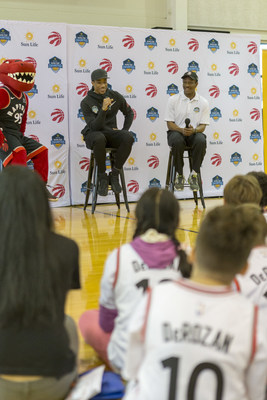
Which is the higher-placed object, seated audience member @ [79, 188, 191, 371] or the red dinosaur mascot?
the red dinosaur mascot

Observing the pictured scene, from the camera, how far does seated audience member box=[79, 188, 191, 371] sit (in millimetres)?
1851

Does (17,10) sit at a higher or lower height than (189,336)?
higher

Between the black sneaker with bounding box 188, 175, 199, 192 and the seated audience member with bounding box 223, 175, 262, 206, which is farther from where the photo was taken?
the black sneaker with bounding box 188, 175, 199, 192

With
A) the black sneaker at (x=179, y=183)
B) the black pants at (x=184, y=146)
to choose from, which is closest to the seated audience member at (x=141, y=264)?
the black pants at (x=184, y=146)

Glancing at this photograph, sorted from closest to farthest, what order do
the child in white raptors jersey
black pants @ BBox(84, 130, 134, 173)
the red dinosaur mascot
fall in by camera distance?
the child in white raptors jersey, the red dinosaur mascot, black pants @ BBox(84, 130, 134, 173)

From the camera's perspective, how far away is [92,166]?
620cm

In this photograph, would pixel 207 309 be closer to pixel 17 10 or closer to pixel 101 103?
pixel 101 103

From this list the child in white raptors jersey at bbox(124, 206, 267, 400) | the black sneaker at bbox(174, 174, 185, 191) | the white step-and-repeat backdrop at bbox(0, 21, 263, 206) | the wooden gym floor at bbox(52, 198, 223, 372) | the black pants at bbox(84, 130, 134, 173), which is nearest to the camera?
the child in white raptors jersey at bbox(124, 206, 267, 400)

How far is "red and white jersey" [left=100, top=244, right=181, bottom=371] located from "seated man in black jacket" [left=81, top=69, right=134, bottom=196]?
4073 mm

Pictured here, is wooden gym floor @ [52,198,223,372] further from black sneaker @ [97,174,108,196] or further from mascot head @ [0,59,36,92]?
mascot head @ [0,59,36,92]

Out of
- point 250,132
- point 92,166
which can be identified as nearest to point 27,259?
point 92,166

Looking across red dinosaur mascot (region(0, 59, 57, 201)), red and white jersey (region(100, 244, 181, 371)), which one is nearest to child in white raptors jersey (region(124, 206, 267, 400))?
red and white jersey (region(100, 244, 181, 371))

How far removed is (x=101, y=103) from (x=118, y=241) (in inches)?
88.3

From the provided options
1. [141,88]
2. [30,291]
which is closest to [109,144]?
[141,88]
